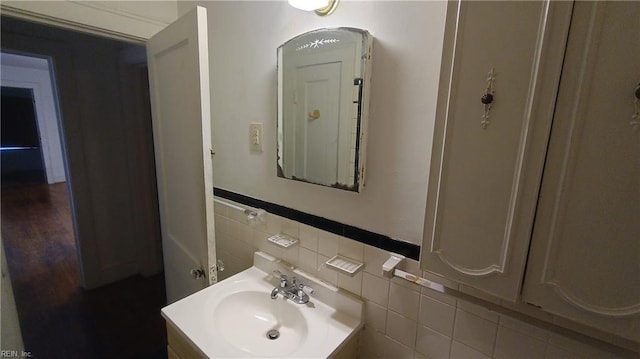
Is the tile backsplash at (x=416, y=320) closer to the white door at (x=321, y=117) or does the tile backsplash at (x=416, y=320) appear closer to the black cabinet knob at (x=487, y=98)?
the white door at (x=321, y=117)

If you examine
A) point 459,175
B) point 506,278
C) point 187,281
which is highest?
point 459,175

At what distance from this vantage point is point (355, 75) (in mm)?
856

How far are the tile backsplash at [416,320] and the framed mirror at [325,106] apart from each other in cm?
24

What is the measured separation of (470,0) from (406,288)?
0.75 meters

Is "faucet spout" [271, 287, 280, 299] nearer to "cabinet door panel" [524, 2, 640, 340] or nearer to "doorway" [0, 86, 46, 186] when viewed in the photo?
"cabinet door panel" [524, 2, 640, 340]

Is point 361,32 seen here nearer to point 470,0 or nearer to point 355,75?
point 355,75

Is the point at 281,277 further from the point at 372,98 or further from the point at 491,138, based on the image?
the point at 491,138

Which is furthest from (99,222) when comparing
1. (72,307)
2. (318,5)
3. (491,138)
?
(491,138)

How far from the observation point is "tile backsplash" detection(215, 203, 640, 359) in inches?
26.6

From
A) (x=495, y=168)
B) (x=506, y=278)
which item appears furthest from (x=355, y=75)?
(x=506, y=278)

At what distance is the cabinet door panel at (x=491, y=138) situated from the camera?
482 millimetres

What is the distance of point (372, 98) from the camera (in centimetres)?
85

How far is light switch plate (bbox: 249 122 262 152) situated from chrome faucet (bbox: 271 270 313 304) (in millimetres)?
A: 566

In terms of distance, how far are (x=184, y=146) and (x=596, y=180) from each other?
4.10 ft
